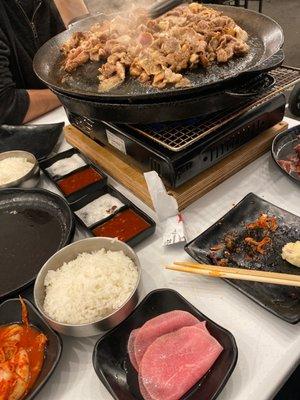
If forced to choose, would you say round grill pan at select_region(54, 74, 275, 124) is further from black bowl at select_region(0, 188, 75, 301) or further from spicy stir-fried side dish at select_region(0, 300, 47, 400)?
spicy stir-fried side dish at select_region(0, 300, 47, 400)

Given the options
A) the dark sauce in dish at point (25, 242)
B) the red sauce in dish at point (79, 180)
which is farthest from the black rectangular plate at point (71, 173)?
the dark sauce in dish at point (25, 242)

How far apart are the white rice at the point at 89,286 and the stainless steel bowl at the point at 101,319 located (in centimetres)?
2

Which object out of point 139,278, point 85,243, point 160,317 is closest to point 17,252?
point 85,243

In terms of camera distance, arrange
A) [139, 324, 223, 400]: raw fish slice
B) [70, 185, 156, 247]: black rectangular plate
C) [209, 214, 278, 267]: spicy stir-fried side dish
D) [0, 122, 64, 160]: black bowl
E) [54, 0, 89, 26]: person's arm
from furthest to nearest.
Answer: [54, 0, 89, 26]: person's arm, [0, 122, 64, 160]: black bowl, [70, 185, 156, 247]: black rectangular plate, [209, 214, 278, 267]: spicy stir-fried side dish, [139, 324, 223, 400]: raw fish slice

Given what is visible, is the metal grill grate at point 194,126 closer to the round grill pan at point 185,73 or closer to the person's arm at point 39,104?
the round grill pan at point 185,73

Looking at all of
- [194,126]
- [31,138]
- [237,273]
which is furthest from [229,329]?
[31,138]

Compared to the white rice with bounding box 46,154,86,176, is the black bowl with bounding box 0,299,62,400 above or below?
below

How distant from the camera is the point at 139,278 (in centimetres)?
138

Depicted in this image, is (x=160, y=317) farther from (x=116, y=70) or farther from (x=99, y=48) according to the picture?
(x=99, y=48)

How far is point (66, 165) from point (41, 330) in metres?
1.11

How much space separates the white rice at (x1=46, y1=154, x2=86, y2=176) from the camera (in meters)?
2.16

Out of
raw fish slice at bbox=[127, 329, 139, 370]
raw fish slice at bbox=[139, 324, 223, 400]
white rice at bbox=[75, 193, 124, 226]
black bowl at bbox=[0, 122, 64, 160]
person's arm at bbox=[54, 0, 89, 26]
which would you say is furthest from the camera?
person's arm at bbox=[54, 0, 89, 26]

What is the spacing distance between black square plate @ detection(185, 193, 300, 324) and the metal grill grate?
411mm

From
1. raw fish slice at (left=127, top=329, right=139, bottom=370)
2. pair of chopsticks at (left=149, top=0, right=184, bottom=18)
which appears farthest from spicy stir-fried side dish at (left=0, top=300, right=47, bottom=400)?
pair of chopsticks at (left=149, top=0, right=184, bottom=18)
